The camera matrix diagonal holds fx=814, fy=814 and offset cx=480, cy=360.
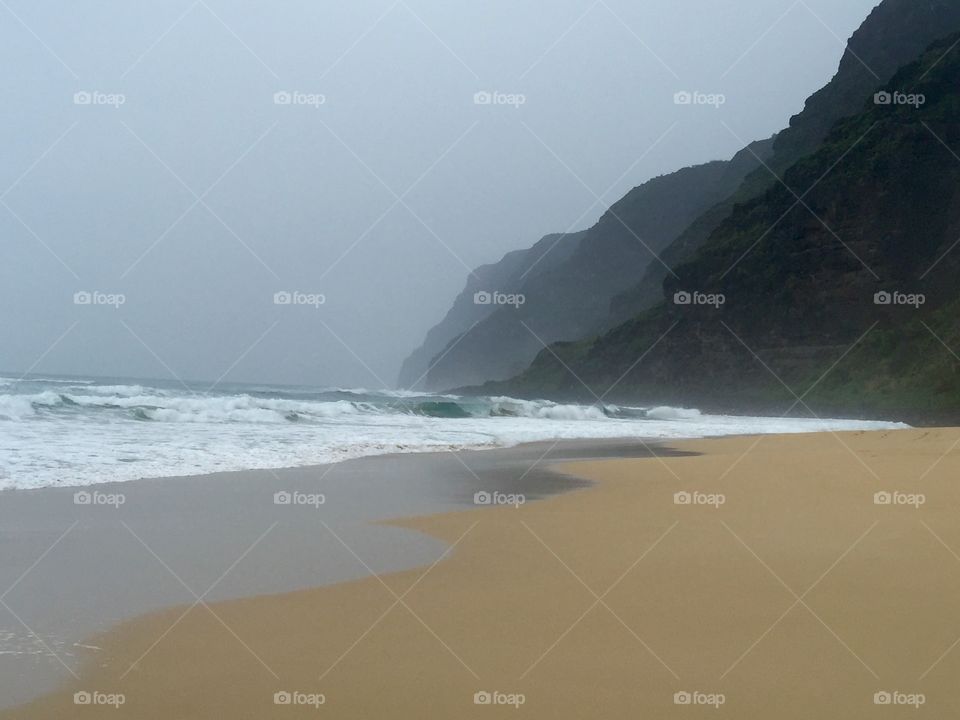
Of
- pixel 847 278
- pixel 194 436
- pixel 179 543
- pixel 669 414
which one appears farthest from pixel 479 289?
pixel 179 543

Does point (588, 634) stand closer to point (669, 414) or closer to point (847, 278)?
point (669, 414)

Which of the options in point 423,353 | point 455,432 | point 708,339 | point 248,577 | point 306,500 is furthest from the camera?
point 423,353

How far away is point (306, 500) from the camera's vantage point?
21.5 feet

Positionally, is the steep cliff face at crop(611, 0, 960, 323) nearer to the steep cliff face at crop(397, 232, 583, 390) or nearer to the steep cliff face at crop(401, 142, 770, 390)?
the steep cliff face at crop(401, 142, 770, 390)

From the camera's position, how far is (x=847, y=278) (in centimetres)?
4009

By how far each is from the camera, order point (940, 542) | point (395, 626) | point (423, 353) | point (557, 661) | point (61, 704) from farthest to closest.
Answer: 1. point (423, 353)
2. point (940, 542)
3. point (395, 626)
4. point (557, 661)
5. point (61, 704)

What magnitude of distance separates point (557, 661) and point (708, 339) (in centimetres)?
4552

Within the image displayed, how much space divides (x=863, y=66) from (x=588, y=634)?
68.3 metres

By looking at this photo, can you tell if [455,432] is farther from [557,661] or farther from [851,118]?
[851,118]

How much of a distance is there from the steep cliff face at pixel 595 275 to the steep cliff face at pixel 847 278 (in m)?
40.4

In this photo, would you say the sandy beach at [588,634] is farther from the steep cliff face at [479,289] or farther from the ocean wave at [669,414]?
the steep cliff face at [479,289]

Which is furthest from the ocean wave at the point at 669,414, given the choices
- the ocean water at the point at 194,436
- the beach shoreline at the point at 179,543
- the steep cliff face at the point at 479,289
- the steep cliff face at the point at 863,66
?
the steep cliff face at the point at 479,289

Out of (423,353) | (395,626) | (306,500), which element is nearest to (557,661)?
(395,626)

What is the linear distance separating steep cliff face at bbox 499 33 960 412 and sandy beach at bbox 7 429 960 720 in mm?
30356
